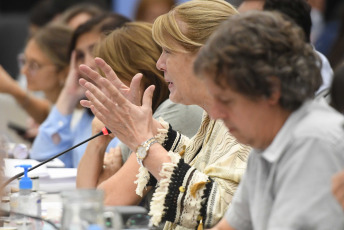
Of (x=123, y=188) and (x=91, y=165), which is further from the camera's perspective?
(x=91, y=165)

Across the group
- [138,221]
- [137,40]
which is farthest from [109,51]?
[138,221]

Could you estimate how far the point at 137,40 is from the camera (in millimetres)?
2861

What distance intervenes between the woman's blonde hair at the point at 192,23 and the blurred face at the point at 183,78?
→ 0.09 ft

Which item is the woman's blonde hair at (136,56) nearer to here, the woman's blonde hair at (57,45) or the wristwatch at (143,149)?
the wristwatch at (143,149)

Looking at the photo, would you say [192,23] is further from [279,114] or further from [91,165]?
[91,165]

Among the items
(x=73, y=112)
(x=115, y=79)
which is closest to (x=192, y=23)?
(x=115, y=79)

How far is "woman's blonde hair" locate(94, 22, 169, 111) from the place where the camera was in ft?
9.21

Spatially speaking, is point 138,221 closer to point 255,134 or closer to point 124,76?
point 255,134

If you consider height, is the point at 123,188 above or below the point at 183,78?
below

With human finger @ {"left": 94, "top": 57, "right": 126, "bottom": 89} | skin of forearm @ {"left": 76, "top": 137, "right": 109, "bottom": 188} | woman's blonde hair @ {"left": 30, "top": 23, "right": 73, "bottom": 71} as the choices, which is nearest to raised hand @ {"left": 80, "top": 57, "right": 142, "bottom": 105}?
human finger @ {"left": 94, "top": 57, "right": 126, "bottom": 89}

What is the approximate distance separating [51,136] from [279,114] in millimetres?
2549

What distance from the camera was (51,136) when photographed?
12.9 feet

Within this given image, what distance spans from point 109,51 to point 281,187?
1508 mm

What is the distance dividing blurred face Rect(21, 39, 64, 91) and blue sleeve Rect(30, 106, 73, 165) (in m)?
0.52
